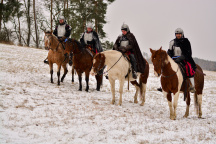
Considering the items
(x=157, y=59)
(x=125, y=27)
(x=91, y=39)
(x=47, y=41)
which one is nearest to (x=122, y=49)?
(x=125, y=27)

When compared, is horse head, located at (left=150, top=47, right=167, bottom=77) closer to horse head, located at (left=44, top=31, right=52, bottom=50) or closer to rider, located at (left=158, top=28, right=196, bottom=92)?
rider, located at (left=158, top=28, right=196, bottom=92)

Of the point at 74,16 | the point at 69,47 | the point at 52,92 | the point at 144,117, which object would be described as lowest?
the point at 144,117

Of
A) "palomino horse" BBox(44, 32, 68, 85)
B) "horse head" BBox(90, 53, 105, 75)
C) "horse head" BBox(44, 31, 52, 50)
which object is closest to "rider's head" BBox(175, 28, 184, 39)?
"horse head" BBox(90, 53, 105, 75)

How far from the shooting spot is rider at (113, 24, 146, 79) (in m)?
7.55

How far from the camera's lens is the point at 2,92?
265 inches

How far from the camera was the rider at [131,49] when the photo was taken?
7.55 metres

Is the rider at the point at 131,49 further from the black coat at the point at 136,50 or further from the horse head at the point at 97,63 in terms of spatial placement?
the horse head at the point at 97,63

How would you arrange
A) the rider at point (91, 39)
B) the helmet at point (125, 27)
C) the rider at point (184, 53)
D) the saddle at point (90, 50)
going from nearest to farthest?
1. the rider at point (184, 53)
2. the helmet at point (125, 27)
3. the saddle at point (90, 50)
4. the rider at point (91, 39)

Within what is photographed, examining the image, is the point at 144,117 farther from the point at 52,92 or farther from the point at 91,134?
the point at 52,92

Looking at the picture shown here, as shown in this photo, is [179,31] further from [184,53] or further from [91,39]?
[91,39]

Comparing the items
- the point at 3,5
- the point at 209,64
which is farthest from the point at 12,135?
the point at 209,64

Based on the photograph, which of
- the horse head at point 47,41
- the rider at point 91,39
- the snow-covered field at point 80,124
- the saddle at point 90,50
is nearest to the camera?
the snow-covered field at point 80,124

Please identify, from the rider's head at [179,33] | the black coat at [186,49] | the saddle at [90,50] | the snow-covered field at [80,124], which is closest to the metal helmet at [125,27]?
the rider's head at [179,33]

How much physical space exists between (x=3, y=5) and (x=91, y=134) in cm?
2998
